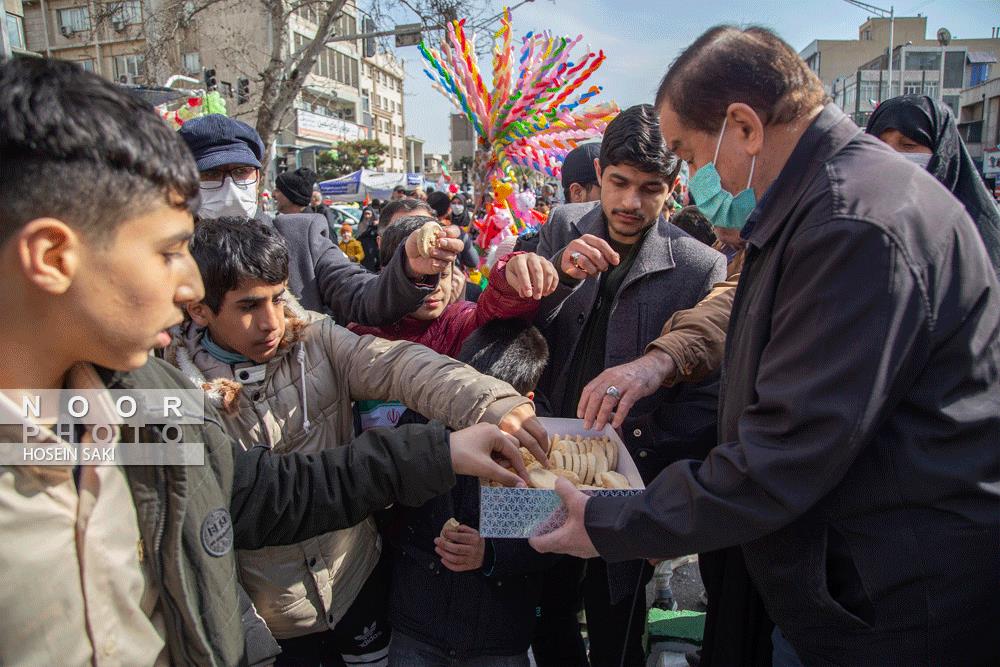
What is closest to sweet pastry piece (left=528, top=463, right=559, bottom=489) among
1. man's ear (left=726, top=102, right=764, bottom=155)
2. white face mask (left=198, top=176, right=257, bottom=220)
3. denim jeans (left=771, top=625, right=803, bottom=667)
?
denim jeans (left=771, top=625, right=803, bottom=667)

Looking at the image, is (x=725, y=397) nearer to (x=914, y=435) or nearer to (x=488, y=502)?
(x=914, y=435)

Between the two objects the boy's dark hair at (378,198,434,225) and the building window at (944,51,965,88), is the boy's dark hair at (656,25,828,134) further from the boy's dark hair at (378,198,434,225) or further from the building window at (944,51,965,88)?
the building window at (944,51,965,88)

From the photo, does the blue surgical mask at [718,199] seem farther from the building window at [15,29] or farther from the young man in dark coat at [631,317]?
the building window at [15,29]

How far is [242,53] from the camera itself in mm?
13492

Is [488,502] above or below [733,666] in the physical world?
above

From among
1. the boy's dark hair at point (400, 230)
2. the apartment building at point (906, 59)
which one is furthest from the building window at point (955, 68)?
the boy's dark hair at point (400, 230)

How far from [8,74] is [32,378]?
54 cm

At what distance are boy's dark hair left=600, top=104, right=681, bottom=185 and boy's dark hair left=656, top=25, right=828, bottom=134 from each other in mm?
800

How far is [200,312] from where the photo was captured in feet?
6.86

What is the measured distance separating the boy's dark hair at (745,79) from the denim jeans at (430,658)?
5.87 ft

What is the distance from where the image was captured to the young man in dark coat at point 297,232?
2604 mm

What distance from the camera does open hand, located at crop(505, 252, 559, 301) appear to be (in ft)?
7.01

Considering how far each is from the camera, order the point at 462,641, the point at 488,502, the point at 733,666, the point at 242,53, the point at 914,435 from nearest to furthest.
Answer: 1. the point at 914,435
2. the point at 488,502
3. the point at 733,666
4. the point at 462,641
5. the point at 242,53

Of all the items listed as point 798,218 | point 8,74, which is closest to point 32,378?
point 8,74
